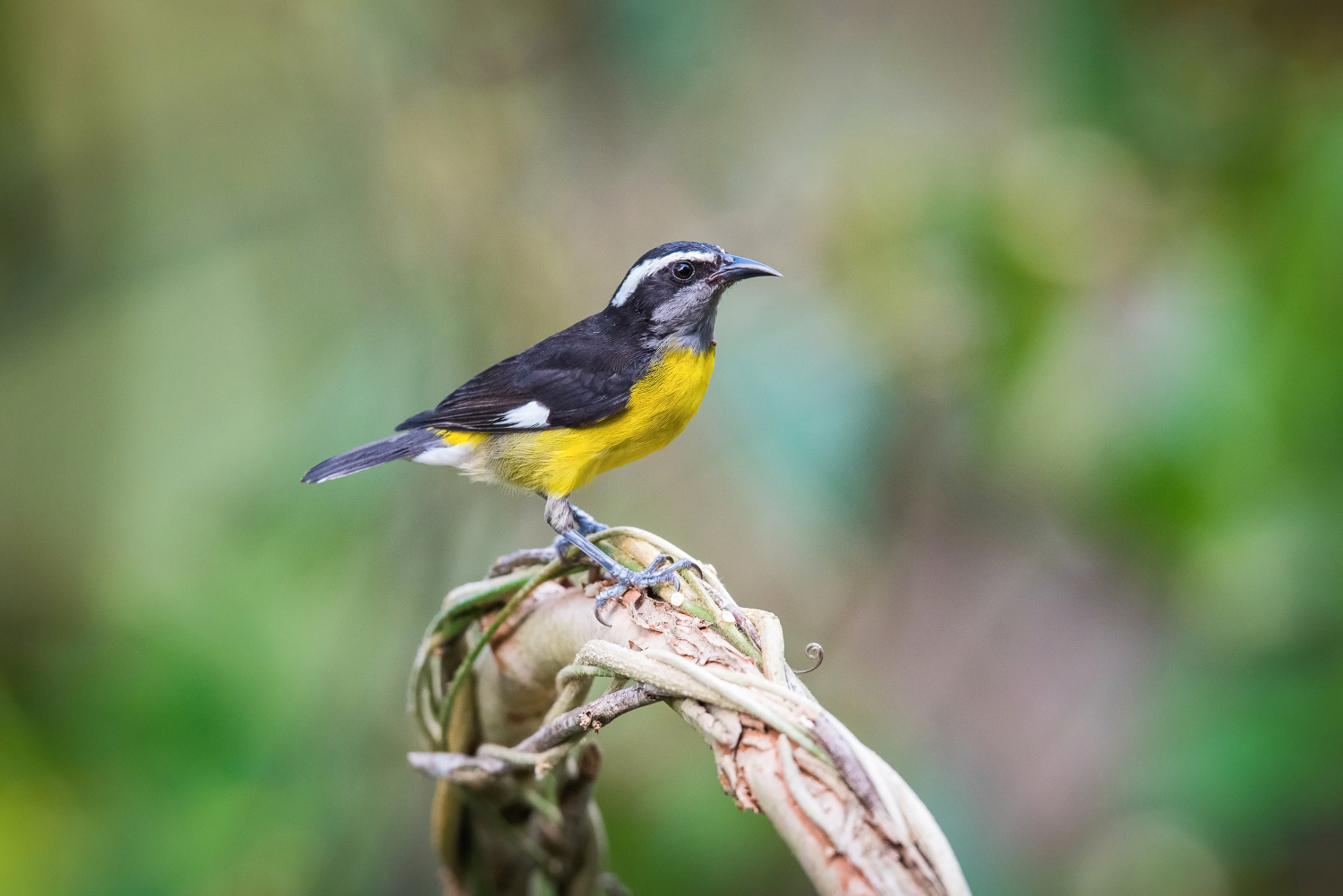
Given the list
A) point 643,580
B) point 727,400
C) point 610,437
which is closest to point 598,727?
point 643,580

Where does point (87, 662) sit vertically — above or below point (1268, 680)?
above

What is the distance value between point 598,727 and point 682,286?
1.36 meters

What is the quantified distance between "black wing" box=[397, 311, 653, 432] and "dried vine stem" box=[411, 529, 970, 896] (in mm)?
543

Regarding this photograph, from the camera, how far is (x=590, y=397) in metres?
2.19

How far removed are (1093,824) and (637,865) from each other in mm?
1296

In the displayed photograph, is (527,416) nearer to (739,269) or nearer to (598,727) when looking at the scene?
(739,269)

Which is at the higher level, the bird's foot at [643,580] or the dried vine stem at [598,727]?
the bird's foot at [643,580]

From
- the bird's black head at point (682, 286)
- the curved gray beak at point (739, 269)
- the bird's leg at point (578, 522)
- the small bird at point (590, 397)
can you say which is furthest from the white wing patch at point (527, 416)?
the curved gray beak at point (739, 269)

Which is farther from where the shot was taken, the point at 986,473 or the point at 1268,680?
the point at 986,473

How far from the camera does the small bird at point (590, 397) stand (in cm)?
218

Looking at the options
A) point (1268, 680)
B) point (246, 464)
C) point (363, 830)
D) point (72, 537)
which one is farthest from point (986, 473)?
point (72, 537)

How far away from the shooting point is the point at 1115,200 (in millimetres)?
2879

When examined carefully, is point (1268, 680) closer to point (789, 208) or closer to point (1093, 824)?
point (1093, 824)

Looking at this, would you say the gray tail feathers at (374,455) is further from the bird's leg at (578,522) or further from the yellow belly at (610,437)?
the bird's leg at (578,522)
